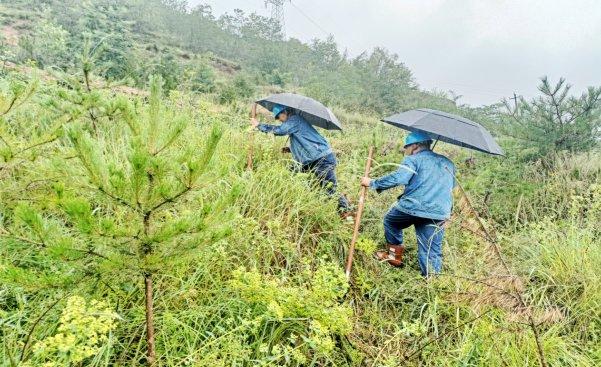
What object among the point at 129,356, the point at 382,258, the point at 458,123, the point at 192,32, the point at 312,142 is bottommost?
the point at 129,356

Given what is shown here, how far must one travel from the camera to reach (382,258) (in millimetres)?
4430

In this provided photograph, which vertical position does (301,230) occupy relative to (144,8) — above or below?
below

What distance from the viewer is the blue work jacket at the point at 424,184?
4.04m

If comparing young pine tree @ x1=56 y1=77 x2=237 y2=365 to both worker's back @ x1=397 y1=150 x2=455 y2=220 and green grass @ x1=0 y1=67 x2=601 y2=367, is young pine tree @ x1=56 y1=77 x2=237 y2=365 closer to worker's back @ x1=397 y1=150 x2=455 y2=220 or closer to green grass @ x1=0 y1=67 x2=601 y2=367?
green grass @ x1=0 y1=67 x2=601 y2=367

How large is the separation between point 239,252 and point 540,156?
20.7ft

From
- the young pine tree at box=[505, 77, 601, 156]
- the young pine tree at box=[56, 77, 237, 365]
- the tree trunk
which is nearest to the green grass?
the young pine tree at box=[56, 77, 237, 365]

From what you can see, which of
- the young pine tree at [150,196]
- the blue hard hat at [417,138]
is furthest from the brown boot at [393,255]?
the young pine tree at [150,196]

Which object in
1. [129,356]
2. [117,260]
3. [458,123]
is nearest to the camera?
[117,260]

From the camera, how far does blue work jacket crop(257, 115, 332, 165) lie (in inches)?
203

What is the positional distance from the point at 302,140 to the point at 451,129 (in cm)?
196

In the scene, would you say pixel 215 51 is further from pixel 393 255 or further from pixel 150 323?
pixel 150 323

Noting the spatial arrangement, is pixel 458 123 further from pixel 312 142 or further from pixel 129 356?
pixel 129 356

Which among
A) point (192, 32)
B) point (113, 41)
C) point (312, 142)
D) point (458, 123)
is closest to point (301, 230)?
point (312, 142)

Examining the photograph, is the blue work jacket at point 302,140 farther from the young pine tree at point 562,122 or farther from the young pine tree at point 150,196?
the young pine tree at point 562,122
